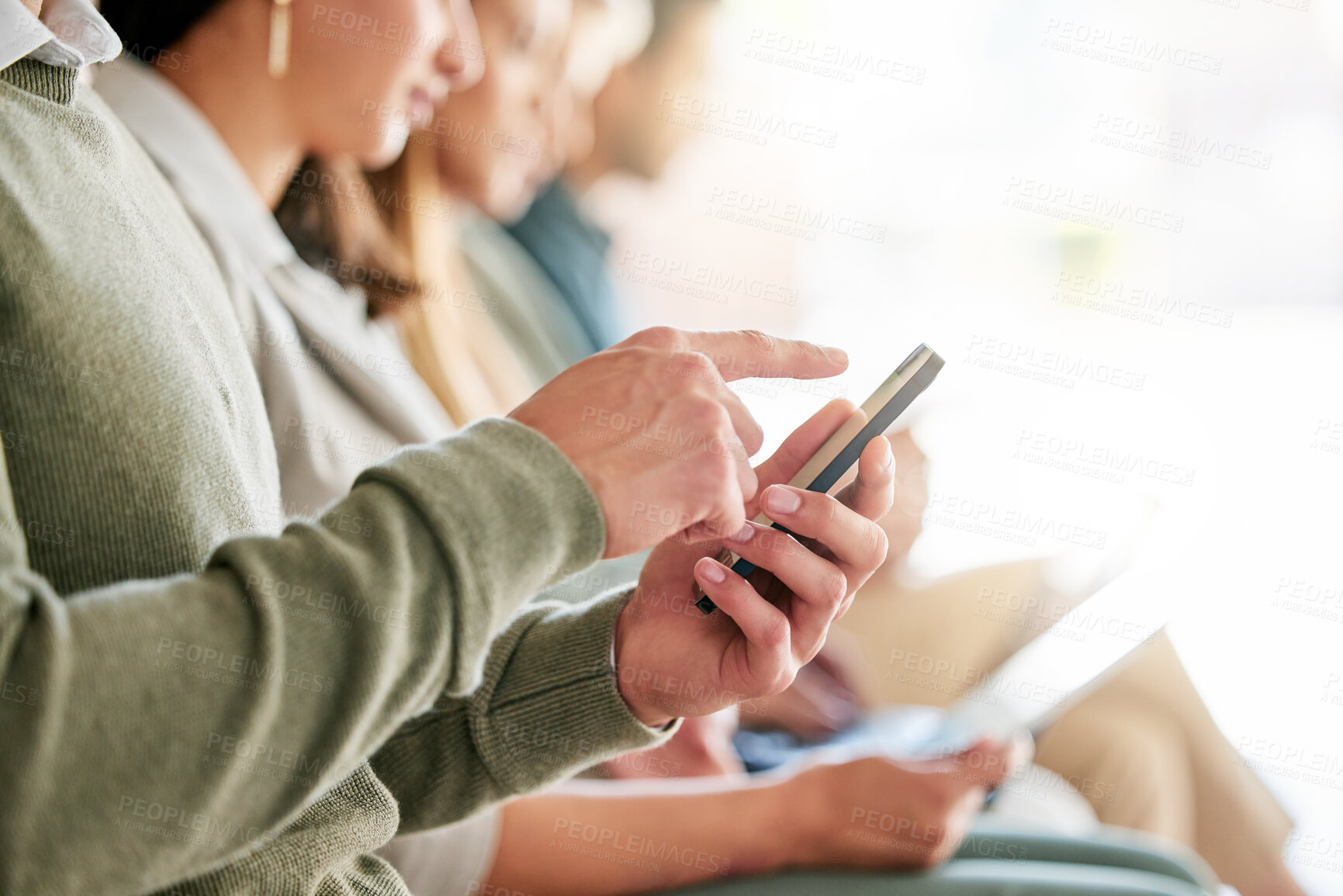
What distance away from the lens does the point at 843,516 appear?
0.48 meters

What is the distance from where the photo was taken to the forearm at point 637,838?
2.31 ft

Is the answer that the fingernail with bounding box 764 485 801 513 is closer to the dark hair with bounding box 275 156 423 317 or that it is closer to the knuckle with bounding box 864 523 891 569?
the knuckle with bounding box 864 523 891 569

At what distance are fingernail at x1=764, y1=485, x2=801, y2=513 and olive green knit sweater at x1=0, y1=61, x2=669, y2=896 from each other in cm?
A: 12

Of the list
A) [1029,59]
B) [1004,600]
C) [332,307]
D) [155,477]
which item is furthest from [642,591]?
[1029,59]

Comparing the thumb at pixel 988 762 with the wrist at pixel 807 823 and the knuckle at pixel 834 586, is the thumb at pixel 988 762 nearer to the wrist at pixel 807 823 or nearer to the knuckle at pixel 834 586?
the wrist at pixel 807 823

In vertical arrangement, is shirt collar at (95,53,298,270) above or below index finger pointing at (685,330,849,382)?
below

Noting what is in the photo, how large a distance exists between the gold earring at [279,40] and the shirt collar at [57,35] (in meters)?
0.34

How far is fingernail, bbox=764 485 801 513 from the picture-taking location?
470mm

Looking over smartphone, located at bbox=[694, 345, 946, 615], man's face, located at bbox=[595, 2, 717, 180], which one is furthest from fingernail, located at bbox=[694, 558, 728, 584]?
man's face, located at bbox=[595, 2, 717, 180]

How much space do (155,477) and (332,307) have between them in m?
0.49

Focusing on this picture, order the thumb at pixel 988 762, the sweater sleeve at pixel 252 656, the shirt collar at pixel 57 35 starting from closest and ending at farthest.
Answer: the sweater sleeve at pixel 252 656
the shirt collar at pixel 57 35
the thumb at pixel 988 762

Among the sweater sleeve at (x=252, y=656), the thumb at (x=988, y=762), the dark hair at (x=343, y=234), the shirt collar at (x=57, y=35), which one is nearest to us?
the sweater sleeve at (x=252, y=656)

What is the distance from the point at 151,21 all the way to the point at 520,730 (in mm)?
722

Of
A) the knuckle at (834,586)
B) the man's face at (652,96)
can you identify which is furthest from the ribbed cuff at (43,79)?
the man's face at (652,96)
